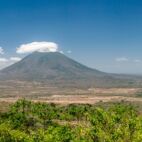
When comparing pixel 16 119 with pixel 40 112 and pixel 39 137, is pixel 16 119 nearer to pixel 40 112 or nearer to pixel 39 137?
pixel 40 112

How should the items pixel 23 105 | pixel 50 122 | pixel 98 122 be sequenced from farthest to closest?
pixel 23 105
pixel 50 122
pixel 98 122

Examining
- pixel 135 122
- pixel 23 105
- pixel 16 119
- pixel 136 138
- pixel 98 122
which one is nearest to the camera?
pixel 136 138

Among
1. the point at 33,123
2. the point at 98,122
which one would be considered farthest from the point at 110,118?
the point at 33,123

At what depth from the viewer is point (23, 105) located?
17838 cm

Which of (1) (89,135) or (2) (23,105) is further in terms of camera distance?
(2) (23,105)

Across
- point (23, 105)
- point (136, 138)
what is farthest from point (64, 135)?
point (23, 105)

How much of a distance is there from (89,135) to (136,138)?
693 inches

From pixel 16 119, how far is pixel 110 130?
6837 cm

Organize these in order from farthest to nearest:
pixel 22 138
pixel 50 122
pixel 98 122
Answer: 1. pixel 50 122
2. pixel 98 122
3. pixel 22 138

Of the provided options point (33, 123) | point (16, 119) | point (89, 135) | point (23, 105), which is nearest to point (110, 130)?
point (89, 135)

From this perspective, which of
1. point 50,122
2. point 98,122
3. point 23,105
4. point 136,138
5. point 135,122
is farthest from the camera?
point 23,105

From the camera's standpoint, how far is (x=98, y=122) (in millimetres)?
97812

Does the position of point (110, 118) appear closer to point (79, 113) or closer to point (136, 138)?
point (136, 138)

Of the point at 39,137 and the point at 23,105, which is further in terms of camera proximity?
the point at 23,105
